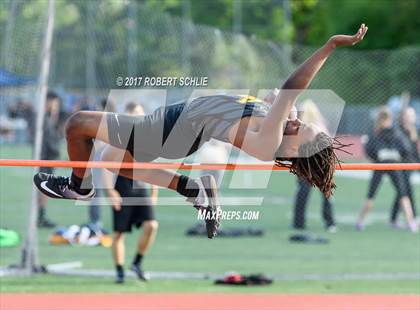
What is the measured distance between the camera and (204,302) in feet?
30.5

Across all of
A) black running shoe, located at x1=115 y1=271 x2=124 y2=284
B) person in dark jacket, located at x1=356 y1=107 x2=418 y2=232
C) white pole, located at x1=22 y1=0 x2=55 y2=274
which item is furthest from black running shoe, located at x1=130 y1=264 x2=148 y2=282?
person in dark jacket, located at x1=356 y1=107 x2=418 y2=232

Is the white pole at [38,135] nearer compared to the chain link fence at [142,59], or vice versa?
the white pole at [38,135]

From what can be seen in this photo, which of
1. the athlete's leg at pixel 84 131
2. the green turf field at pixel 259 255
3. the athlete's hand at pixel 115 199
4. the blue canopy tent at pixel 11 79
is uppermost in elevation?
Answer: the athlete's leg at pixel 84 131

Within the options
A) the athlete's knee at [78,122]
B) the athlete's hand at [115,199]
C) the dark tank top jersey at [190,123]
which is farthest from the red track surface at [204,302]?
the athlete's knee at [78,122]

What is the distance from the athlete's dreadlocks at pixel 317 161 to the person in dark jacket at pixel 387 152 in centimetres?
787

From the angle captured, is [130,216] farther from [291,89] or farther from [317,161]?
[291,89]

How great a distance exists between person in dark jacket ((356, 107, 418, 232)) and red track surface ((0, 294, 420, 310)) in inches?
198

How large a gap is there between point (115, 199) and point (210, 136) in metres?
3.84

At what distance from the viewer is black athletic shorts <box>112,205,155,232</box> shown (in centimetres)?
1030

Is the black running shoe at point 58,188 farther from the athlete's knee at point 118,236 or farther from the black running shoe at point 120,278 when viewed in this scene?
the black running shoe at point 120,278

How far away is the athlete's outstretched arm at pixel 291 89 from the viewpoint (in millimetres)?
5895

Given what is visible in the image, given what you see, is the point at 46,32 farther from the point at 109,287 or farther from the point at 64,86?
the point at 64,86

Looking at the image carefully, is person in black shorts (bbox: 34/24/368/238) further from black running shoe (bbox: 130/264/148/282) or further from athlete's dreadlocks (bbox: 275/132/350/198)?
black running shoe (bbox: 130/264/148/282)

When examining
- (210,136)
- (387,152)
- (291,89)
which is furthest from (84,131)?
(387,152)
